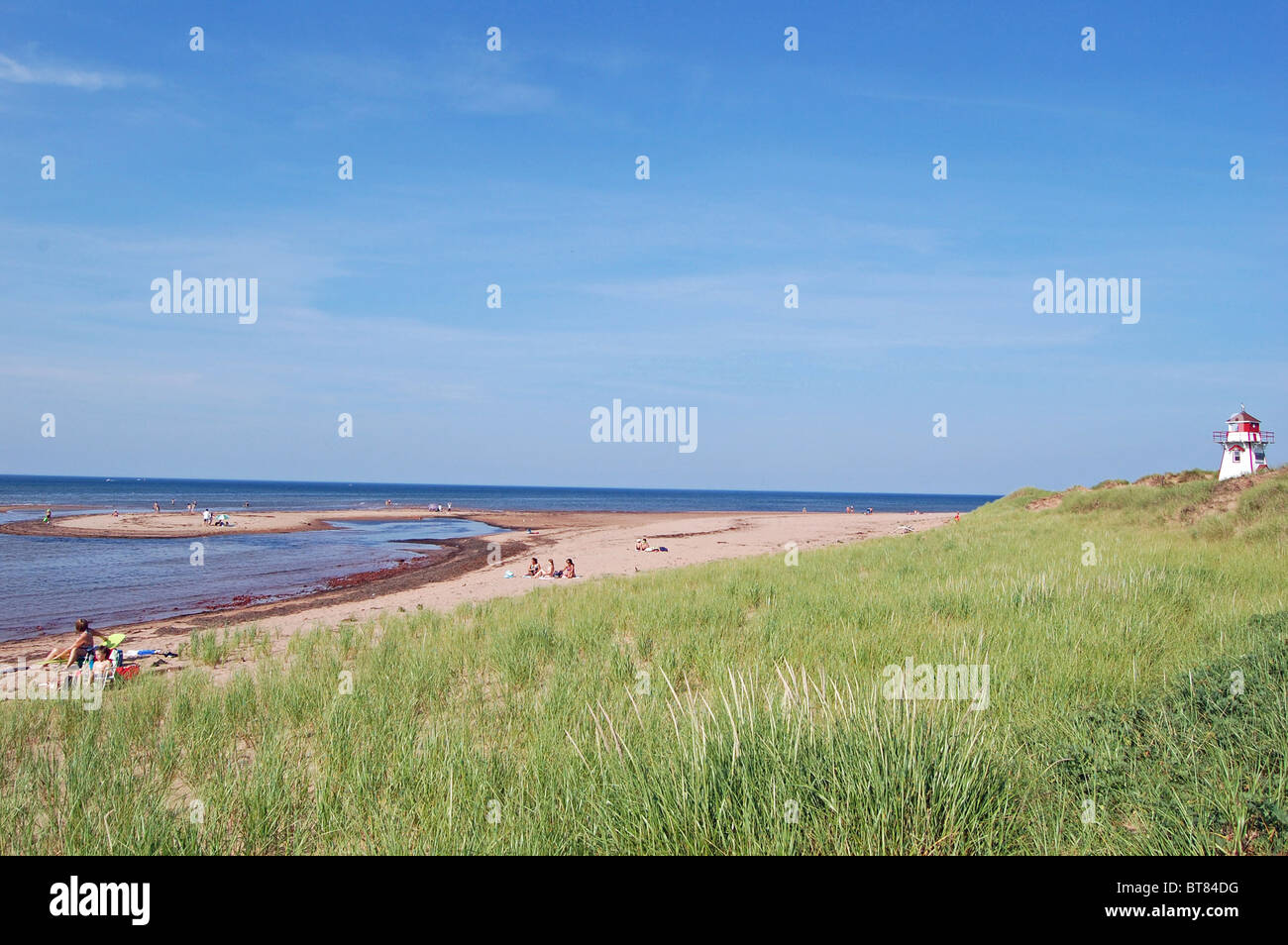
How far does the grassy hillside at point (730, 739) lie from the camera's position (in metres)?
3.42

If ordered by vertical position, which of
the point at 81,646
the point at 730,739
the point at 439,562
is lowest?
the point at 439,562

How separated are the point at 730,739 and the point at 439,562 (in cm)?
2925

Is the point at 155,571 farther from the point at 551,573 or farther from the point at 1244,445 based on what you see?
the point at 1244,445

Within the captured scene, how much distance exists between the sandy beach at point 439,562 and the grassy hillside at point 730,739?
579 cm

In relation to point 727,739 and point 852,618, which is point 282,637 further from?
point 727,739

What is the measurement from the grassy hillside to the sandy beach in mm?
5792

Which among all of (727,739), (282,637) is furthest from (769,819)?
(282,637)

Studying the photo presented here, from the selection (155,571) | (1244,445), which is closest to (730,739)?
(155,571)

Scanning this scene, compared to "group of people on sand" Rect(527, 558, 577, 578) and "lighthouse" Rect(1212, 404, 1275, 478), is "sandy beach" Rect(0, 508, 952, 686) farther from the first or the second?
"lighthouse" Rect(1212, 404, 1275, 478)

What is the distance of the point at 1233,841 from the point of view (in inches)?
121

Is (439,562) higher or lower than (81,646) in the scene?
lower

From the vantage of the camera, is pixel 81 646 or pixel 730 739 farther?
pixel 81 646

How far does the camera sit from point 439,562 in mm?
31297
